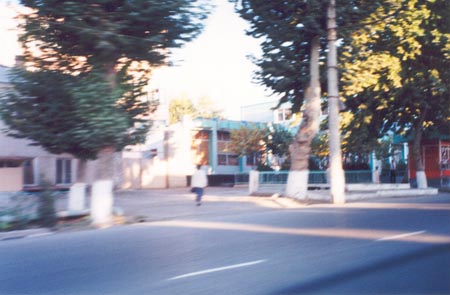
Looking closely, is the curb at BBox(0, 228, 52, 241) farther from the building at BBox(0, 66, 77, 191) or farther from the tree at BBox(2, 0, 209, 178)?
the building at BBox(0, 66, 77, 191)

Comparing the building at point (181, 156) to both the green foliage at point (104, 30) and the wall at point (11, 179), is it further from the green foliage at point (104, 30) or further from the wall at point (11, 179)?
the green foliage at point (104, 30)

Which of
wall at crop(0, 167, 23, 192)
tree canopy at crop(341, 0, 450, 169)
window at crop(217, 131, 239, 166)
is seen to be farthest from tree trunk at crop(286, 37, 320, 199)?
window at crop(217, 131, 239, 166)

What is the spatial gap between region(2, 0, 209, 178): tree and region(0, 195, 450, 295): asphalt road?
8.71 feet

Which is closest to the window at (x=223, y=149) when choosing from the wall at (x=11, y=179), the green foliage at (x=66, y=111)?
the wall at (x=11, y=179)

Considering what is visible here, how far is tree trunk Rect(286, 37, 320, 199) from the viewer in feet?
61.3

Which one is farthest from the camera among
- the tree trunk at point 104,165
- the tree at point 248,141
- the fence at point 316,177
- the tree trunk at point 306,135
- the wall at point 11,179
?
the tree at point 248,141

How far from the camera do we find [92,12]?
38.8 ft

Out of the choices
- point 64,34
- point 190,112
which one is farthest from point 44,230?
point 190,112

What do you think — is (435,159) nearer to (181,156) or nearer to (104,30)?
(181,156)

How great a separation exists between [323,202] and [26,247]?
12.2 m

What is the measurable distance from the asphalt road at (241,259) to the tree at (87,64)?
265cm

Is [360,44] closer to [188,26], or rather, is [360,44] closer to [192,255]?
[188,26]

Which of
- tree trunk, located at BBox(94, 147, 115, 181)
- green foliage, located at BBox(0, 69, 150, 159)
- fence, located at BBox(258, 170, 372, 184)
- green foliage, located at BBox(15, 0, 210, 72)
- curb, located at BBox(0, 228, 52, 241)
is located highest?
green foliage, located at BBox(15, 0, 210, 72)

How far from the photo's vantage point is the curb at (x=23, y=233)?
11.1 m
